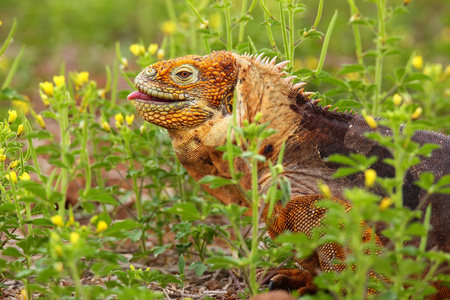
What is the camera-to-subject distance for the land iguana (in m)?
3.80

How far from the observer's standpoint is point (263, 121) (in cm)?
398

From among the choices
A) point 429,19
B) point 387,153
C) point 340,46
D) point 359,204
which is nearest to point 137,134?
point 387,153

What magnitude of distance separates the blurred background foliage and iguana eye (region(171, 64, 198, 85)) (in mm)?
5627

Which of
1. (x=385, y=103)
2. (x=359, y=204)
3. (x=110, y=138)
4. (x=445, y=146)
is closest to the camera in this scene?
(x=359, y=204)

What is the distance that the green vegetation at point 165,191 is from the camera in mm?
2732

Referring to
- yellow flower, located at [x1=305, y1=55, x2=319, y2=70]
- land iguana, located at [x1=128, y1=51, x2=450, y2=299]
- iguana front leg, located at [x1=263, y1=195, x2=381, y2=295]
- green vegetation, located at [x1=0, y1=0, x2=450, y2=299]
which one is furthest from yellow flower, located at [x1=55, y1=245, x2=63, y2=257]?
yellow flower, located at [x1=305, y1=55, x2=319, y2=70]

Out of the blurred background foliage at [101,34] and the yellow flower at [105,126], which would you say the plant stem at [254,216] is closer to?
the yellow flower at [105,126]

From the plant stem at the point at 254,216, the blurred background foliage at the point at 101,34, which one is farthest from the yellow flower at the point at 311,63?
the plant stem at the point at 254,216

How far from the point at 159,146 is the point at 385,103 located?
195cm

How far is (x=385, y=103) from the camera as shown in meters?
5.21

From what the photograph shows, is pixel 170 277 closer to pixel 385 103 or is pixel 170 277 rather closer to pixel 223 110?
pixel 223 110

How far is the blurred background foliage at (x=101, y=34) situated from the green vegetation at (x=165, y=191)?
104 centimetres

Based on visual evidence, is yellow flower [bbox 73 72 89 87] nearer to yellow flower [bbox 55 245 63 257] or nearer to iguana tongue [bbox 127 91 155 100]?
Result: iguana tongue [bbox 127 91 155 100]

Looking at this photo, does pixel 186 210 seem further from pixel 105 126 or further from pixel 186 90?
pixel 105 126
